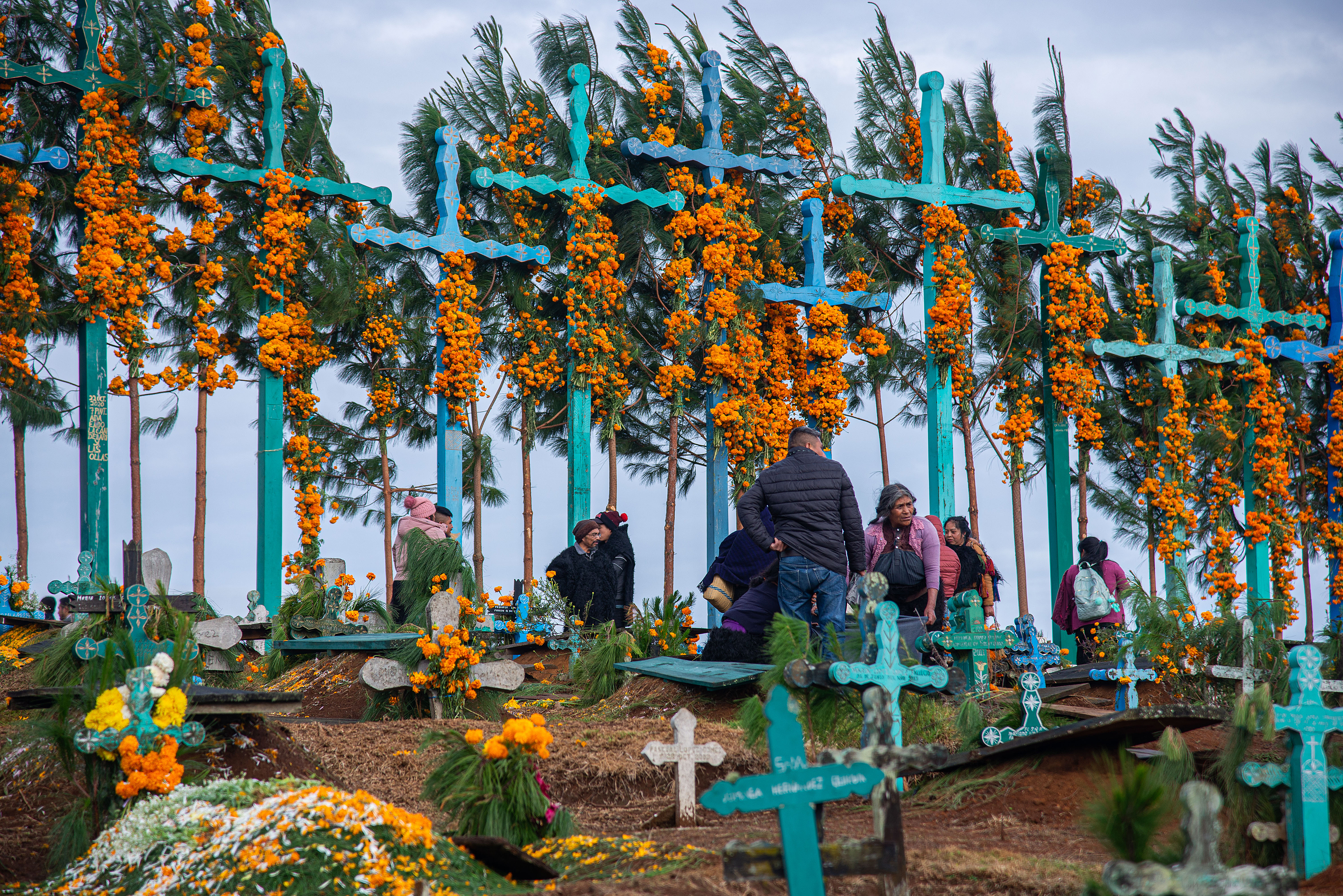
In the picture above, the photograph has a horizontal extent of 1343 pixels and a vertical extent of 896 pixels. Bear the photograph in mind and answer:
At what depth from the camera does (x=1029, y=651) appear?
11141mm

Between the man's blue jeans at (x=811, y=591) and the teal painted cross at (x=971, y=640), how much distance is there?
687 mm

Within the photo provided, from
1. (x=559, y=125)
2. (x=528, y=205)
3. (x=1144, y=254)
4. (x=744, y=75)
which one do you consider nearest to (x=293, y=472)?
(x=528, y=205)

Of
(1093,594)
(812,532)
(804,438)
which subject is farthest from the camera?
(1093,594)

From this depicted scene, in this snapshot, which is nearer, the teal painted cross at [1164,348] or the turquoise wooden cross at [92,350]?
the turquoise wooden cross at [92,350]

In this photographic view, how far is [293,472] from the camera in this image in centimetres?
1446

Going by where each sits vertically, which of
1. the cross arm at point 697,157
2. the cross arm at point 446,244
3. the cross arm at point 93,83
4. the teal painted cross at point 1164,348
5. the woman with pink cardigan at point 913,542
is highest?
the cross arm at point 93,83

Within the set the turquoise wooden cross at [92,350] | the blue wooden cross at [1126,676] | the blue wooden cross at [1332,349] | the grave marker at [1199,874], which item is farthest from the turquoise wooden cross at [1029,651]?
the turquoise wooden cross at [92,350]

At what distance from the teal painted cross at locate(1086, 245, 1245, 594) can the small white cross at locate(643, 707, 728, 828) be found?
13216 millimetres

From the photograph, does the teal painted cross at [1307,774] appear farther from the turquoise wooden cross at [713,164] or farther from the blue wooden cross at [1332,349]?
the blue wooden cross at [1332,349]

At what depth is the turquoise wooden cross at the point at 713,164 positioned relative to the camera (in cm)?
1521

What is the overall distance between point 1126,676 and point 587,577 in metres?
5.30

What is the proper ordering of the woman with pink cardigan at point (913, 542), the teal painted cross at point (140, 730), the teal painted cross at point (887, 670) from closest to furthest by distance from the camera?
1. the teal painted cross at point (140, 730)
2. the teal painted cross at point (887, 670)
3. the woman with pink cardigan at point (913, 542)

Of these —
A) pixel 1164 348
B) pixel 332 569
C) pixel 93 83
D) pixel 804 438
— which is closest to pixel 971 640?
pixel 804 438

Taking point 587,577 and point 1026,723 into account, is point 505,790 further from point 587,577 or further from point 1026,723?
point 587,577
